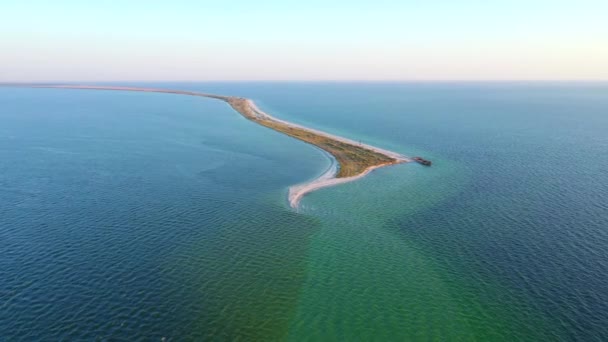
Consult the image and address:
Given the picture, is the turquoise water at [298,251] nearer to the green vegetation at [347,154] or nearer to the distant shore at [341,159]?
the distant shore at [341,159]

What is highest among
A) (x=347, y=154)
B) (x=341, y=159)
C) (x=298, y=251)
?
(x=347, y=154)

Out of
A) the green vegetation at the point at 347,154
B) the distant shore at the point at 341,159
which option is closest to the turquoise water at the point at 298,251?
the distant shore at the point at 341,159

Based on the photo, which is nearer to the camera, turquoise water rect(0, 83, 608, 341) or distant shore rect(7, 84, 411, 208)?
turquoise water rect(0, 83, 608, 341)

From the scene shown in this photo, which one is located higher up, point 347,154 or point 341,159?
point 347,154

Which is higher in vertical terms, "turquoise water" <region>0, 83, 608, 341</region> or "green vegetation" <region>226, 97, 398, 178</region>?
"green vegetation" <region>226, 97, 398, 178</region>

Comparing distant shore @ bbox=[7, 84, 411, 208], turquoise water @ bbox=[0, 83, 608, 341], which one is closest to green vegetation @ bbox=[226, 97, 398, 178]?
distant shore @ bbox=[7, 84, 411, 208]

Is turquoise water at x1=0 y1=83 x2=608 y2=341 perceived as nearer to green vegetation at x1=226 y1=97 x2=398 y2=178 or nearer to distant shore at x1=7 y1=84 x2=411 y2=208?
distant shore at x1=7 y1=84 x2=411 y2=208

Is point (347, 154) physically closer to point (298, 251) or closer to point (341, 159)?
point (341, 159)

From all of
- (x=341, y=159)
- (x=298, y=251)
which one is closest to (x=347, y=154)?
(x=341, y=159)
